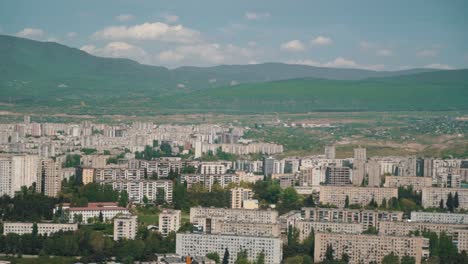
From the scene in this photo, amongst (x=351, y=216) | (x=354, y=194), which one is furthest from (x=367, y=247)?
(x=354, y=194)

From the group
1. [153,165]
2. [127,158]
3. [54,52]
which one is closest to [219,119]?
[127,158]

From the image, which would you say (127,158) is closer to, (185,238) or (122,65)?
(185,238)

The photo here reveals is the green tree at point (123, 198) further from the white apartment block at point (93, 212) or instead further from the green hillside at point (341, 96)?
the green hillside at point (341, 96)

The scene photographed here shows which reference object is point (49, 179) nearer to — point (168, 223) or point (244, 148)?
point (168, 223)

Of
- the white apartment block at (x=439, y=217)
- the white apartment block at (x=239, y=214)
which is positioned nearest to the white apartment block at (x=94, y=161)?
the white apartment block at (x=239, y=214)

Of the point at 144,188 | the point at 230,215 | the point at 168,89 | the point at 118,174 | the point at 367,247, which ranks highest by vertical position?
the point at 168,89

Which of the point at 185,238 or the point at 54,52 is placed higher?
the point at 54,52
